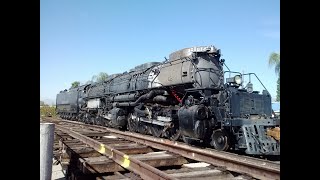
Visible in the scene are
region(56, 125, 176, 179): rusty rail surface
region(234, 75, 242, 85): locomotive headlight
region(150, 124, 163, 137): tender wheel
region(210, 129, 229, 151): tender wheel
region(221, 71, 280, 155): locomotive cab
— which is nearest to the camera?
region(56, 125, 176, 179): rusty rail surface

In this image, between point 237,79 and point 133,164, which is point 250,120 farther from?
point 133,164

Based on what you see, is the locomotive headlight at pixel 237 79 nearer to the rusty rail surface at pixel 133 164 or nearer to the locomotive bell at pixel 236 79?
the locomotive bell at pixel 236 79

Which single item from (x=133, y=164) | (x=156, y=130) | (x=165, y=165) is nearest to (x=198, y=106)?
(x=165, y=165)

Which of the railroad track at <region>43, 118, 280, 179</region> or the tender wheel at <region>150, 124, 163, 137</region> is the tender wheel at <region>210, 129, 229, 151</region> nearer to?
the railroad track at <region>43, 118, 280, 179</region>

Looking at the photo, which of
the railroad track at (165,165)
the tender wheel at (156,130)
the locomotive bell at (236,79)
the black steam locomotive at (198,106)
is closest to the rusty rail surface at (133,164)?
the railroad track at (165,165)

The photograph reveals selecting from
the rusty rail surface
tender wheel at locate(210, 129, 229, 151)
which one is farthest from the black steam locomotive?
the rusty rail surface

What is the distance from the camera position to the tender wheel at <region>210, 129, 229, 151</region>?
8.61 metres

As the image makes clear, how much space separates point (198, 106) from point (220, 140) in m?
1.22

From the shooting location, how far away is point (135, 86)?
1491 centimetres

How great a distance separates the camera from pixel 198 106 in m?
8.95

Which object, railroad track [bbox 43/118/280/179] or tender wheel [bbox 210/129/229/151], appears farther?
tender wheel [bbox 210/129/229/151]

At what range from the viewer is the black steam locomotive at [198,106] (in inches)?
323
